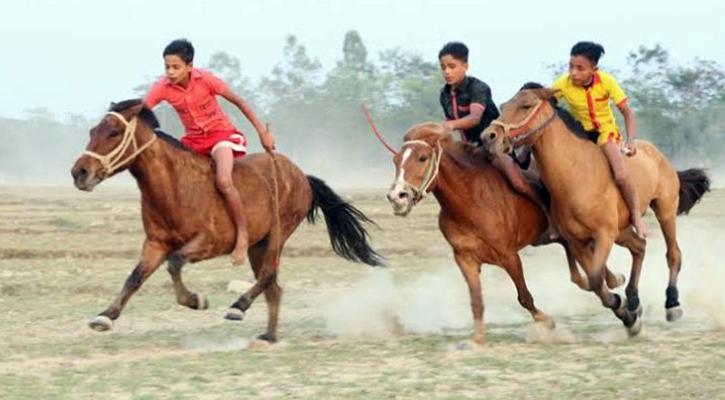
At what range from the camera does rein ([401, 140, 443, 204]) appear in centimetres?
1010

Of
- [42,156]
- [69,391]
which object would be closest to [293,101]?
[42,156]

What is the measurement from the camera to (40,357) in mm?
10516

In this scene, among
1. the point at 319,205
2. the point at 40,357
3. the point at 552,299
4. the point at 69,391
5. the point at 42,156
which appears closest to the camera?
the point at 69,391

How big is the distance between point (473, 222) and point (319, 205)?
2.43m

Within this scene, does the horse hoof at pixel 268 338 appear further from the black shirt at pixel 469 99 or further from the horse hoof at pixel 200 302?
the black shirt at pixel 469 99

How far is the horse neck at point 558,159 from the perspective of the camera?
34.9 ft

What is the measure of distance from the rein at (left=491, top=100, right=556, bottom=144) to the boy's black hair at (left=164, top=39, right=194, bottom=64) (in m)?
2.49

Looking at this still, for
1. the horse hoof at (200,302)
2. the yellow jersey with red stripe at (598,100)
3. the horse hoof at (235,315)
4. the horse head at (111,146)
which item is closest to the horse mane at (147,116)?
the horse head at (111,146)

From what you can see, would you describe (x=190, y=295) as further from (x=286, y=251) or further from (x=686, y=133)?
(x=686, y=133)

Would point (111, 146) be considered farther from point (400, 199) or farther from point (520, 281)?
point (520, 281)

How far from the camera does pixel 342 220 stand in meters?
12.7

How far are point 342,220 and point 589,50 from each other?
3048 mm

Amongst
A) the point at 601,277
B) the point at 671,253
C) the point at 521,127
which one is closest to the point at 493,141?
the point at 521,127

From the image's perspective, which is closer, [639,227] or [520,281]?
[520,281]
